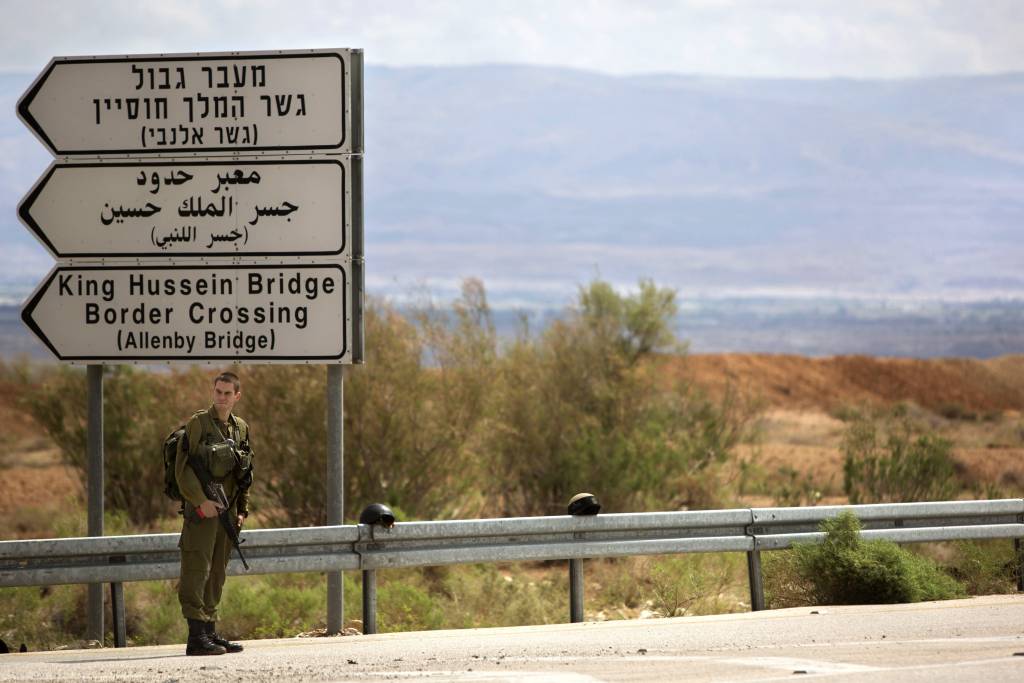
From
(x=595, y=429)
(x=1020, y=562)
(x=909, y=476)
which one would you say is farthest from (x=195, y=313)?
(x=909, y=476)

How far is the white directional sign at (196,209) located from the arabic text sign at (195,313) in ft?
0.55

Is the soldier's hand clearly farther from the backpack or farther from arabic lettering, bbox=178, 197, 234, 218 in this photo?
arabic lettering, bbox=178, 197, 234, 218

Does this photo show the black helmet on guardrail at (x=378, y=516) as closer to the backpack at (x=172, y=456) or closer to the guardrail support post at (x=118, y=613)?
the backpack at (x=172, y=456)

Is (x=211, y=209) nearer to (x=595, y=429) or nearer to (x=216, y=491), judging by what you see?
(x=216, y=491)

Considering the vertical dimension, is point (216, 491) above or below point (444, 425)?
below

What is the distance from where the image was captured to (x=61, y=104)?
11102mm

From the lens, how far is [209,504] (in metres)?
8.89

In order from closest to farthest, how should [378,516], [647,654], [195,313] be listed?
[647,654] < [378,516] < [195,313]

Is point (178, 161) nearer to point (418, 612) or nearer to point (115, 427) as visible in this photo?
point (418, 612)

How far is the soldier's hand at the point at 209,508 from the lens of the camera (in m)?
8.87

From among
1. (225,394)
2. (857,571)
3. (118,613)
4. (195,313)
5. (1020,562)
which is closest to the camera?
(225,394)

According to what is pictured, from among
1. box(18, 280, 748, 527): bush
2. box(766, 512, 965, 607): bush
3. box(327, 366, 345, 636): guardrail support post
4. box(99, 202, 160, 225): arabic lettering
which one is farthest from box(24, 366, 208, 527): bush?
box(766, 512, 965, 607): bush

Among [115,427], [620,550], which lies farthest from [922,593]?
[115,427]

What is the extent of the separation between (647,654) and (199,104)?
17.5ft
